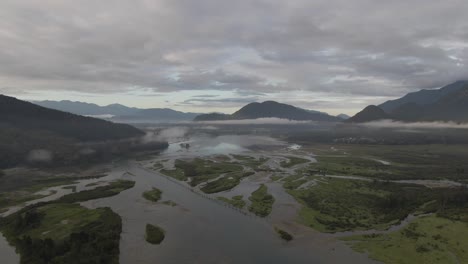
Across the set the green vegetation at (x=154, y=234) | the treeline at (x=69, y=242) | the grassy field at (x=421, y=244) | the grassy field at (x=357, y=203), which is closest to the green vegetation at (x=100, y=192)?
the treeline at (x=69, y=242)

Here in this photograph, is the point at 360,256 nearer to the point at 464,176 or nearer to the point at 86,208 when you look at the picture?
the point at 86,208

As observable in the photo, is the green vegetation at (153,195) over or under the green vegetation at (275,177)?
under

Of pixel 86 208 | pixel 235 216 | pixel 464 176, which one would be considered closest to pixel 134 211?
pixel 86 208

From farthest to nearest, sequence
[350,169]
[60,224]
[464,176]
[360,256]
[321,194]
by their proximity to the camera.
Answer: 1. [350,169]
2. [464,176]
3. [321,194]
4. [60,224]
5. [360,256]

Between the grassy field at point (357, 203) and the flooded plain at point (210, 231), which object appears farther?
the grassy field at point (357, 203)

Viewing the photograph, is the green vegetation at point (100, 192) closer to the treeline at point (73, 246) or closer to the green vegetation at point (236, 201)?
the treeline at point (73, 246)

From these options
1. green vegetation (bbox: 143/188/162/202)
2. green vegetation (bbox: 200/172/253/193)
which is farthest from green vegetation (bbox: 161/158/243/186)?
green vegetation (bbox: 143/188/162/202)

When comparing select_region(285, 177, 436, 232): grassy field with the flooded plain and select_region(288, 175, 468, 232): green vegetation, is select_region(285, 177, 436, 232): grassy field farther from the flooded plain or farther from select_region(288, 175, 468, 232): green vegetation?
the flooded plain
